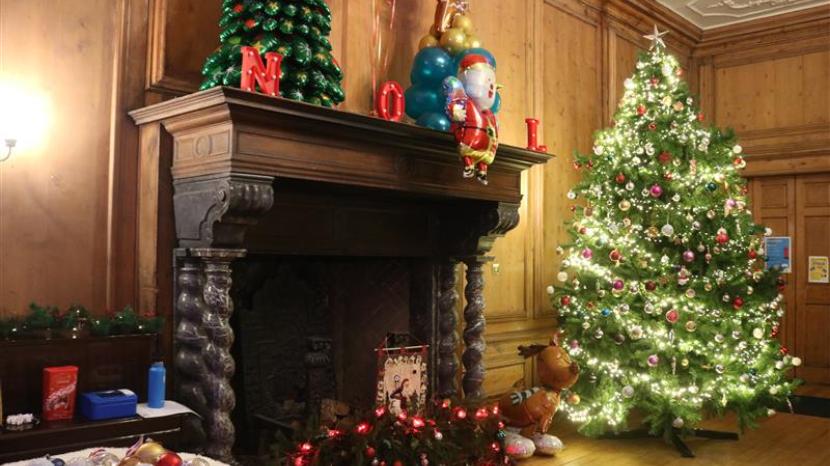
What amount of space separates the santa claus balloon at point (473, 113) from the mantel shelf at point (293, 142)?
150mm

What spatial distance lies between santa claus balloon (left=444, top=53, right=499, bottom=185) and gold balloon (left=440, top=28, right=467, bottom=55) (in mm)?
253

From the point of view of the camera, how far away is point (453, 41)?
3.86m

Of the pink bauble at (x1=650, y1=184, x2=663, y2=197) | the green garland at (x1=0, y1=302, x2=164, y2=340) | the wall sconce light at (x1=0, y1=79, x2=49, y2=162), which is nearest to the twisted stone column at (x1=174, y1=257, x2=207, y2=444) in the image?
the green garland at (x1=0, y1=302, x2=164, y2=340)

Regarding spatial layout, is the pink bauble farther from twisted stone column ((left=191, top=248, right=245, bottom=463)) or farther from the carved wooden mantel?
twisted stone column ((left=191, top=248, right=245, bottom=463))

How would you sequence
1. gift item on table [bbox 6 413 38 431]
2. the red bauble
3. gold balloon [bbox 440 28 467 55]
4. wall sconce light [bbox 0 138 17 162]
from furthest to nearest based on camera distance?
gold balloon [bbox 440 28 467 55]
wall sconce light [bbox 0 138 17 162]
gift item on table [bbox 6 413 38 431]
the red bauble

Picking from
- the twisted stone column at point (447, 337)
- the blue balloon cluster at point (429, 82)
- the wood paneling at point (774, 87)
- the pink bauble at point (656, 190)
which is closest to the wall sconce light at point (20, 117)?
the blue balloon cluster at point (429, 82)

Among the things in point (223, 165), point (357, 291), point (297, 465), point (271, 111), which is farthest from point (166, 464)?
point (357, 291)

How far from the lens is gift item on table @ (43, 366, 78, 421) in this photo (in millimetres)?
2404

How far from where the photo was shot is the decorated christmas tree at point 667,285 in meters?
4.32

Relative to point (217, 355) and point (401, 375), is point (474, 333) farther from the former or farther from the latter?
point (217, 355)

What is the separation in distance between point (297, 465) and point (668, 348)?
247cm

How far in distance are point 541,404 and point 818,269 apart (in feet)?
13.7

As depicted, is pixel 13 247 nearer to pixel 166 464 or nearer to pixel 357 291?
pixel 166 464

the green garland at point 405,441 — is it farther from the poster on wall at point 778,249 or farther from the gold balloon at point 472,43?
the poster on wall at point 778,249
